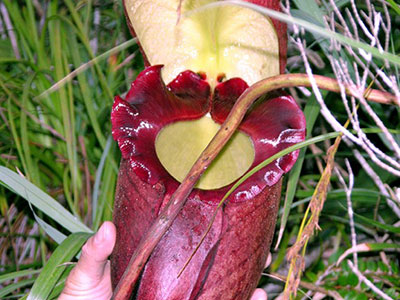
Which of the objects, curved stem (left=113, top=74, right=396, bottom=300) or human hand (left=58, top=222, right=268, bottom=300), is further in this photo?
human hand (left=58, top=222, right=268, bottom=300)

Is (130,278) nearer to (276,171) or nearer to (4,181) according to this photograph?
(276,171)

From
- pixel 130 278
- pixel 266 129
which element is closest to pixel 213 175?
pixel 266 129

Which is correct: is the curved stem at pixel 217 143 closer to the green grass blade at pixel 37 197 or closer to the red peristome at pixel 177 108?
the red peristome at pixel 177 108

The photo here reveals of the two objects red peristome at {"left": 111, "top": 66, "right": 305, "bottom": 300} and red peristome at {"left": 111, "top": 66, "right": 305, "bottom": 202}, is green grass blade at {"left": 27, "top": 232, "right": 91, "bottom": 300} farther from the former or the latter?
red peristome at {"left": 111, "top": 66, "right": 305, "bottom": 202}

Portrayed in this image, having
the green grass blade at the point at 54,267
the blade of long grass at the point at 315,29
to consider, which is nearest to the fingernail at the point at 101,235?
the green grass blade at the point at 54,267

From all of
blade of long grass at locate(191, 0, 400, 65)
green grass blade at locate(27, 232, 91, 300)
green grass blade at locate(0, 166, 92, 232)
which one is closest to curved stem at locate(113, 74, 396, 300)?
blade of long grass at locate(191, 0, 400, 65)
